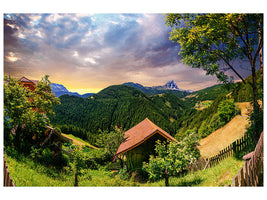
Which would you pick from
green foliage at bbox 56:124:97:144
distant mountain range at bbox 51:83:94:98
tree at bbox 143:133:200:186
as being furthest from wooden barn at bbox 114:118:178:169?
distant mountain range at bbox 51:83:94:98

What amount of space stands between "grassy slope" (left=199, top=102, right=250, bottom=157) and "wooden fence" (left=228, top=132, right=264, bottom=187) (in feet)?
1.74

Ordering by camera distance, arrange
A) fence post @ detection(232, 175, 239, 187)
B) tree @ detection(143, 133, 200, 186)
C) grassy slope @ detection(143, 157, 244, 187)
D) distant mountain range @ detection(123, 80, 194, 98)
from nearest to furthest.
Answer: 1. fence post @ detection(232, 175, 239, 187)
2. tree @ detection(143, 133, 200, 186)
3. grassy slope @ detection(143, 157, 244, 187)
4. distant mountain range @ detection(123, 80, 194, 98)

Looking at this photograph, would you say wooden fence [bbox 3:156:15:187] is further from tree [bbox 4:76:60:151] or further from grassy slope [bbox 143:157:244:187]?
grassy slope [bbox 143:157:244:187]

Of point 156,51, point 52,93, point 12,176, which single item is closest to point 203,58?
point 156,51

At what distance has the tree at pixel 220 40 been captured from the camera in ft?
10.9

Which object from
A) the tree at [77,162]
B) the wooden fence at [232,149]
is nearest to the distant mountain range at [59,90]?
the tree at [77,162]

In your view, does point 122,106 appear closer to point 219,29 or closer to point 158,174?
point 158,174

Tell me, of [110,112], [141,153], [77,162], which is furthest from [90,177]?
[110,112]

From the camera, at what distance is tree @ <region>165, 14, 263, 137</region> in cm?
332

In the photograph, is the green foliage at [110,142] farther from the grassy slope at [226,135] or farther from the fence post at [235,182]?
the fence post at [235,182]

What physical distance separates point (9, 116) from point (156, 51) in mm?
4606

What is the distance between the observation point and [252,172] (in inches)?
107

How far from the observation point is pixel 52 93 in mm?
3516

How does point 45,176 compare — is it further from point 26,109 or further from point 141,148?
point 141,148
